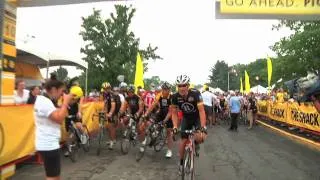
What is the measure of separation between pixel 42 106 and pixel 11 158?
3.37 m

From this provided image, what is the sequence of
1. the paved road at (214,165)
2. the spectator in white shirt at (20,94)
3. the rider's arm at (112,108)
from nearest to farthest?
1. the paved road at (214,165)
2. the spectator in white shirt at (20,94)
3. the rider's arm at (112,108)

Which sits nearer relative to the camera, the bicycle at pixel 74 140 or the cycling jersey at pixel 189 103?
the cycling jersey at pixel 189 103

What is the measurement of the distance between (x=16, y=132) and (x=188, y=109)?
328 centimetres

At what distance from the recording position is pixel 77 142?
13.9 m

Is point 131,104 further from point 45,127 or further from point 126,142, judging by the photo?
point 45,127

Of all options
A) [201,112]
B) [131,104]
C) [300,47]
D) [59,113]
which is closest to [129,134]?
[131,104]

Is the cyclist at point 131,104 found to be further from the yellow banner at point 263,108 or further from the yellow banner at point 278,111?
the yellow banner at point 263,108

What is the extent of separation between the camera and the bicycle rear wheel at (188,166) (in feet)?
30.6

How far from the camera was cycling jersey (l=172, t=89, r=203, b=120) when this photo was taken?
968cm

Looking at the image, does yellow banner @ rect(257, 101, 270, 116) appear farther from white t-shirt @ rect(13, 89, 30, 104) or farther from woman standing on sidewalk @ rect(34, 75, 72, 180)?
woman standing on sidewalk @ rect(34, 75, 72, 180)

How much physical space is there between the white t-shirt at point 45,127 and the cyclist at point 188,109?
3228mm

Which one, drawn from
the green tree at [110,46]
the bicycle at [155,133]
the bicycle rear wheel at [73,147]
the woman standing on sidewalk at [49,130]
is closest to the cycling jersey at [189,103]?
the woman standing on sidewalk at [49,130]

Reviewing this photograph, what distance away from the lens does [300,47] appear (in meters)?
38.8

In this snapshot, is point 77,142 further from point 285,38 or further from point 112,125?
point 285,38
